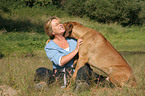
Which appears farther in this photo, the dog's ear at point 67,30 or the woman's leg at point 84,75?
the dog's ear at point 67,30

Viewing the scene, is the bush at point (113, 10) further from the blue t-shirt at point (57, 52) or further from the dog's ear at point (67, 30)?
the blue t-shirt at point (57, 52)

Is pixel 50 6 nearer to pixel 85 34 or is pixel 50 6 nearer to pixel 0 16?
pixel 0 16

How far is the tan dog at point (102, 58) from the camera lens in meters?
3.85

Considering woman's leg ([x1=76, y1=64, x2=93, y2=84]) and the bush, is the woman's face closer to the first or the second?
woman's leg ([x1=76, y1=64, x2=93, y2=84])

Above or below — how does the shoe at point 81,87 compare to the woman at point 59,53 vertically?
below

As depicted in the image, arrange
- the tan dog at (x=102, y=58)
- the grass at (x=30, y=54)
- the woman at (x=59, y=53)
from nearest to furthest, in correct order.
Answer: the grass at (x=30, y=54) → the tan dog at (x=102, y=58) → the woman at (x=59, y=53)

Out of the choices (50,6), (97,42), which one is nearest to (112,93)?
(97,42)

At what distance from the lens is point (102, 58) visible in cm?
402

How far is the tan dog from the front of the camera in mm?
3851

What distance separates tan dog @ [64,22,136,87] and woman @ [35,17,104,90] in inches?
5.6

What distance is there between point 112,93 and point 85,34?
1331 mm

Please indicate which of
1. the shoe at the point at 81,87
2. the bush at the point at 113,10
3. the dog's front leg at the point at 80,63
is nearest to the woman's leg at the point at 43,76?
the dog's front leg at the point at 80,63

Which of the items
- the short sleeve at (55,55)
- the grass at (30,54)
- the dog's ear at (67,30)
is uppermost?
the dog's ear at (67,30)

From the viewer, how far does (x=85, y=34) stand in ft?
14.1
